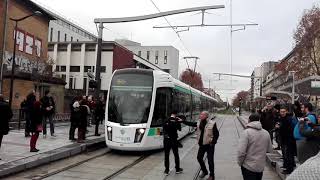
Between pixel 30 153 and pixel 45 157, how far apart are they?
755 millimetres

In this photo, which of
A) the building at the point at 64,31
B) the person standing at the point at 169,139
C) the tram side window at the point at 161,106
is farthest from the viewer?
the building at the point at 64,31

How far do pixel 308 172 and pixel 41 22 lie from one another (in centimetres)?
5803

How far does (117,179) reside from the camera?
38.8 feet

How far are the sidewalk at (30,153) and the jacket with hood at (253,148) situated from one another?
241 inches

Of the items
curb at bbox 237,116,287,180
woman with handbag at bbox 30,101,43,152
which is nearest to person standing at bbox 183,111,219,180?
curb at bbox 237,116,287,180

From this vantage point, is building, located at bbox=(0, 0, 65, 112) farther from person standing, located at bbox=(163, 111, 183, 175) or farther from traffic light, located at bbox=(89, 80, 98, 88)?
person standing, located at bbox=(163, 111, 183, 175)

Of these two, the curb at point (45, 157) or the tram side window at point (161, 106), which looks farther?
the tram side window at point (161, 106)

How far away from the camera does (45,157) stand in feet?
43.8

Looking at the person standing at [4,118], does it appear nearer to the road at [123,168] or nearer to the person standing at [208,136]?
the road at [123,168]

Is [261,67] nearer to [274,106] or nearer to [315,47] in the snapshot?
[315,47]

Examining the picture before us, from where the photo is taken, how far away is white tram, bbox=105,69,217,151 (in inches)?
658

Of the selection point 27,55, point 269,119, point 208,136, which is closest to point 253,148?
point 208,136

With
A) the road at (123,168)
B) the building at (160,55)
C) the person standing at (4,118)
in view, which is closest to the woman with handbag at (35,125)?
the road at (123,168)

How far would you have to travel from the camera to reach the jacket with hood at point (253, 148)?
7098mm
